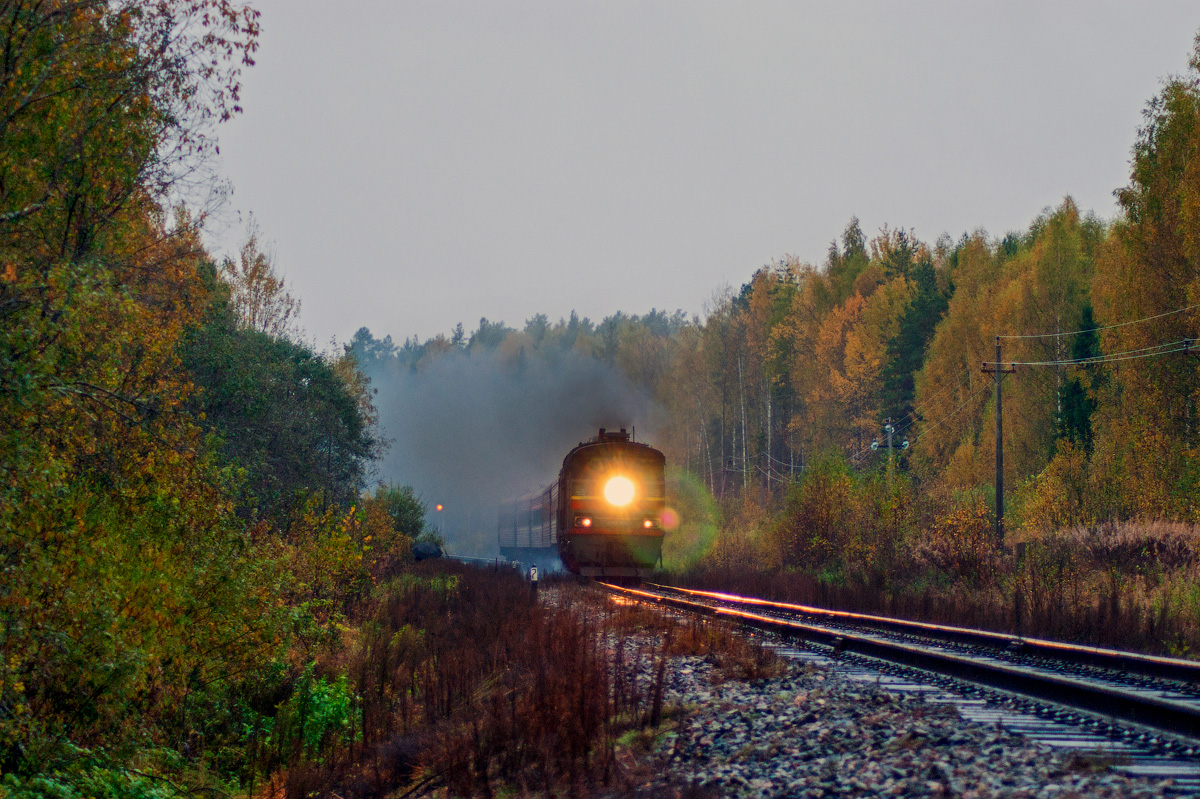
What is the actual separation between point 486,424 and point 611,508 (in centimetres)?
7855

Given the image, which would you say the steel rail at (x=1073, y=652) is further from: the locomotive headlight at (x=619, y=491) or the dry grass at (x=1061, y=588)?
the locomotive headlight at (x=619, y=491)

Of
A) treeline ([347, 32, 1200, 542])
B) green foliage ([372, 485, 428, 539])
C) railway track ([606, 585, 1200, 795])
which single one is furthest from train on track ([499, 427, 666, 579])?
green foliage ([372, 485, 428, 539])

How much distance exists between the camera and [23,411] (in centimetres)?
632

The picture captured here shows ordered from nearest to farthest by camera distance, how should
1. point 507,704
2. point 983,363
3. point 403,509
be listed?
1. point 507,704
2. point 983,363
3. point 403,509

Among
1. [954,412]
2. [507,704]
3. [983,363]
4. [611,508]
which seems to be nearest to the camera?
[507,704]

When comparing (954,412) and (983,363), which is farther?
(954,412)

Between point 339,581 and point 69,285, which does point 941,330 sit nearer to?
point 339,581

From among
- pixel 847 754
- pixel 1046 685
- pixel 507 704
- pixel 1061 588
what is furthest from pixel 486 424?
pixel 847 754

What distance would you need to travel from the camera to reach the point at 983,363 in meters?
30.5

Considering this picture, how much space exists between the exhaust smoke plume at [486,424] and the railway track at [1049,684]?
6223 centimetres

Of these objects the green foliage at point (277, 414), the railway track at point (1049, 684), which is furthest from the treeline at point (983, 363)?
the green foliage at point (277, 414)

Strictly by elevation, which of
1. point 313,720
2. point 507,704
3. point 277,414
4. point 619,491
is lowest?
point 313,720

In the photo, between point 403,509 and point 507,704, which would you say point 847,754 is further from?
point 403,509

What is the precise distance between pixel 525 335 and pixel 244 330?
95088mm
